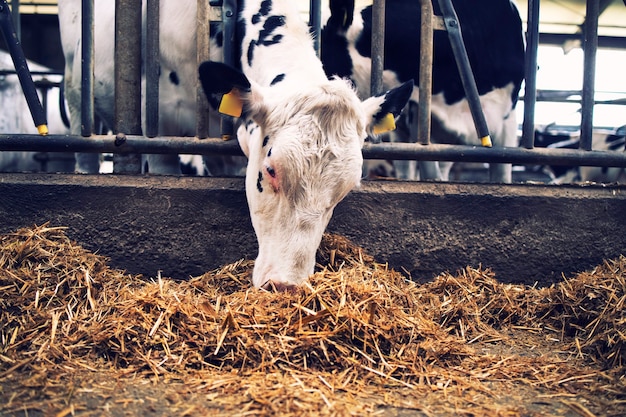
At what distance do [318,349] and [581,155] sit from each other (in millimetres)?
2387

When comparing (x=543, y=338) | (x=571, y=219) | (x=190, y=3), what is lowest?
(x=543, y=338)

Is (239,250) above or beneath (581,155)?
beneath

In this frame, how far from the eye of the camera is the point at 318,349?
2.23 meters

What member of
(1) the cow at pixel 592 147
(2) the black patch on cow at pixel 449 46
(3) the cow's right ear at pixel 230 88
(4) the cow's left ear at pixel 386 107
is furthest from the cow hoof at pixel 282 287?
(1) the cow at pixel 592 147

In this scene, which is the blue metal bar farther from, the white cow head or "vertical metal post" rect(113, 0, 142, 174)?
the white cow head

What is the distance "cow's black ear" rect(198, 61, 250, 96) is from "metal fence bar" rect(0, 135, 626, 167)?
1.96 ft

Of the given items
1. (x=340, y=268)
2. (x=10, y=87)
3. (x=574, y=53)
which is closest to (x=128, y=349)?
(x=340, y=268)

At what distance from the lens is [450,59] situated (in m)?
5.02

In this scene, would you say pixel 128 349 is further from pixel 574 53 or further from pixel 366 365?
pixel 574 53

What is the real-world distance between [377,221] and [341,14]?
1826 millimetres

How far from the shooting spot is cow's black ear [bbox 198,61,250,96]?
292cm

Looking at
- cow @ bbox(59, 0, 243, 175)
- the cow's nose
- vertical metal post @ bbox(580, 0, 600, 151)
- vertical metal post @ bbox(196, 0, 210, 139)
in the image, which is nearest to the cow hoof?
the cow's nose

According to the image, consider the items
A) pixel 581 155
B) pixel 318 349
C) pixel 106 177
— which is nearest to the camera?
pixel 318 349

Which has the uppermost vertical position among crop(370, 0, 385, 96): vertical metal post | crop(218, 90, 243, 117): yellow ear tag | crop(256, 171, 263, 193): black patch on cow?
crop(370, 0, 385, 96): vertical metal post
